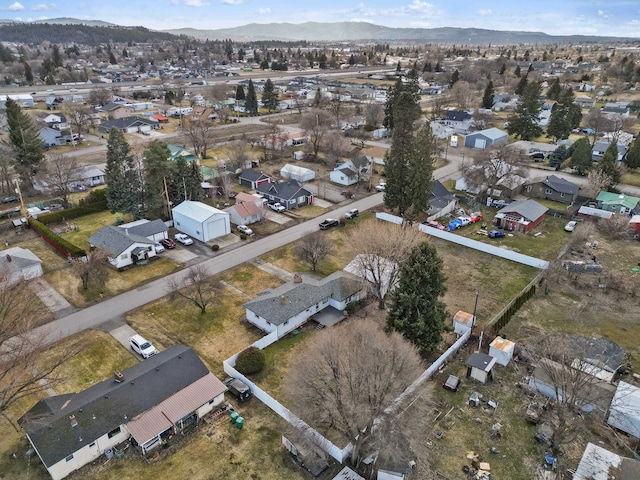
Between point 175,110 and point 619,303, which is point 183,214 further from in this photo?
point 175,110

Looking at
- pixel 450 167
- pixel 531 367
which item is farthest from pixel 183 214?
pixel 450 167

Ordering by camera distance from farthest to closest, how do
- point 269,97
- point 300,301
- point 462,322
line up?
point 269,97
point 300,301
point 462,322

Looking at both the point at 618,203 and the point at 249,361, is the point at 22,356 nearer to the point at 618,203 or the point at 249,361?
the point at 249,361

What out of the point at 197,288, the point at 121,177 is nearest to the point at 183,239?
the point at 121,177

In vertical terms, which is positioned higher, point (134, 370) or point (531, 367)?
point (134, 370)

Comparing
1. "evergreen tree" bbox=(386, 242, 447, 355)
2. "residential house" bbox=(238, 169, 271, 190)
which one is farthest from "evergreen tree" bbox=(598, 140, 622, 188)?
"residential house" bbox=(238, 169, 271, 190)
